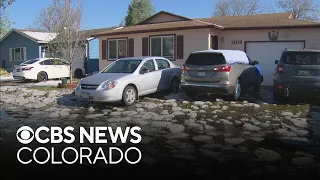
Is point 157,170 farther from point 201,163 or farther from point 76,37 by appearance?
point 76,37

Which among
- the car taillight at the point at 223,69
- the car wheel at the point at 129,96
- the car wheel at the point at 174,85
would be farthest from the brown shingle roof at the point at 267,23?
the car wheel at the point at 129,96

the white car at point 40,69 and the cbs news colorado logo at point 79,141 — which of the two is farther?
the white car at point 40,69

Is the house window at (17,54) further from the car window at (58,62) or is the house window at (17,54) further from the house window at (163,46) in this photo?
the house window at (163,46)

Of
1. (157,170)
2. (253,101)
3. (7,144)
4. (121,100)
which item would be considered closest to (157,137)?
(157,170)

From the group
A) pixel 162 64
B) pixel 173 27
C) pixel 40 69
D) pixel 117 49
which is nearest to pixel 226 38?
pixel 173 27

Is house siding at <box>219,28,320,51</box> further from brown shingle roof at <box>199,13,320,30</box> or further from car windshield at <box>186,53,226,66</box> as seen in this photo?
car windshield at <box>186,53,226,66</box>

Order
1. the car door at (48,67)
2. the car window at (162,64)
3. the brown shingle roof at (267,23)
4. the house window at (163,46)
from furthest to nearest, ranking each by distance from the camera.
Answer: the car door at (48,67)
the house window at (163,46)
the brown shingle roof at (267,23)
the car window at (162,64)

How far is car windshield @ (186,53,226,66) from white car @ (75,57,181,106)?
4.60 ft

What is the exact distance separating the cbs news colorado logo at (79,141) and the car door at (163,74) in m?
4.38

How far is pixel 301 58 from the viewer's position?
31.3 feet

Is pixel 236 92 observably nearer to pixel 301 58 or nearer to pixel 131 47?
pixel 301 58

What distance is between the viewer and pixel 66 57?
1642cm

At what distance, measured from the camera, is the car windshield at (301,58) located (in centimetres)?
936

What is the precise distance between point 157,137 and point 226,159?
1.73m
